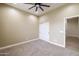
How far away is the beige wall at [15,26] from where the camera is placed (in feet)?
7.33

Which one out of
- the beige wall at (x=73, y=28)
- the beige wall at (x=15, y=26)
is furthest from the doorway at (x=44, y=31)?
the beige wall at (x=73, y=28)

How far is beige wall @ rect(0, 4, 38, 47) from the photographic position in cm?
223

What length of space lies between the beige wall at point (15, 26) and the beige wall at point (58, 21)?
1.54 ft

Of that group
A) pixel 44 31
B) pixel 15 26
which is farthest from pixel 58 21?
pixel 15 26

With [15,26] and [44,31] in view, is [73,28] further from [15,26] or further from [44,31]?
[15,26]

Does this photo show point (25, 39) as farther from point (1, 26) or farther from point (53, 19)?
point (53, 19)

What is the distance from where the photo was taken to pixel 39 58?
4.83ft

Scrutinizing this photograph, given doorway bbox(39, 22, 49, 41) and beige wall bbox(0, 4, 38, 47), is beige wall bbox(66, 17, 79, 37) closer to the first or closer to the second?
doorway bbox(39, 22, 49, 41)

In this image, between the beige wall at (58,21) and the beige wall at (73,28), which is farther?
the beige wall at (58,21)

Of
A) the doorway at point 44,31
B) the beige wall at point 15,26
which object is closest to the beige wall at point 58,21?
the doorway at point 44,31

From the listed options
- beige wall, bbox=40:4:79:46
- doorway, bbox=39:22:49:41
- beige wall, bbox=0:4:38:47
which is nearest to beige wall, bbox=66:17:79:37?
→ beige wall, bbox=40:4:79:46

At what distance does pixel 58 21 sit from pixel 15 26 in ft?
5.73

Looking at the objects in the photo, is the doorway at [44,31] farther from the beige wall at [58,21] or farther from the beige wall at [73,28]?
the beige wall at [73,28]

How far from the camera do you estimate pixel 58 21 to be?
2664 mm
